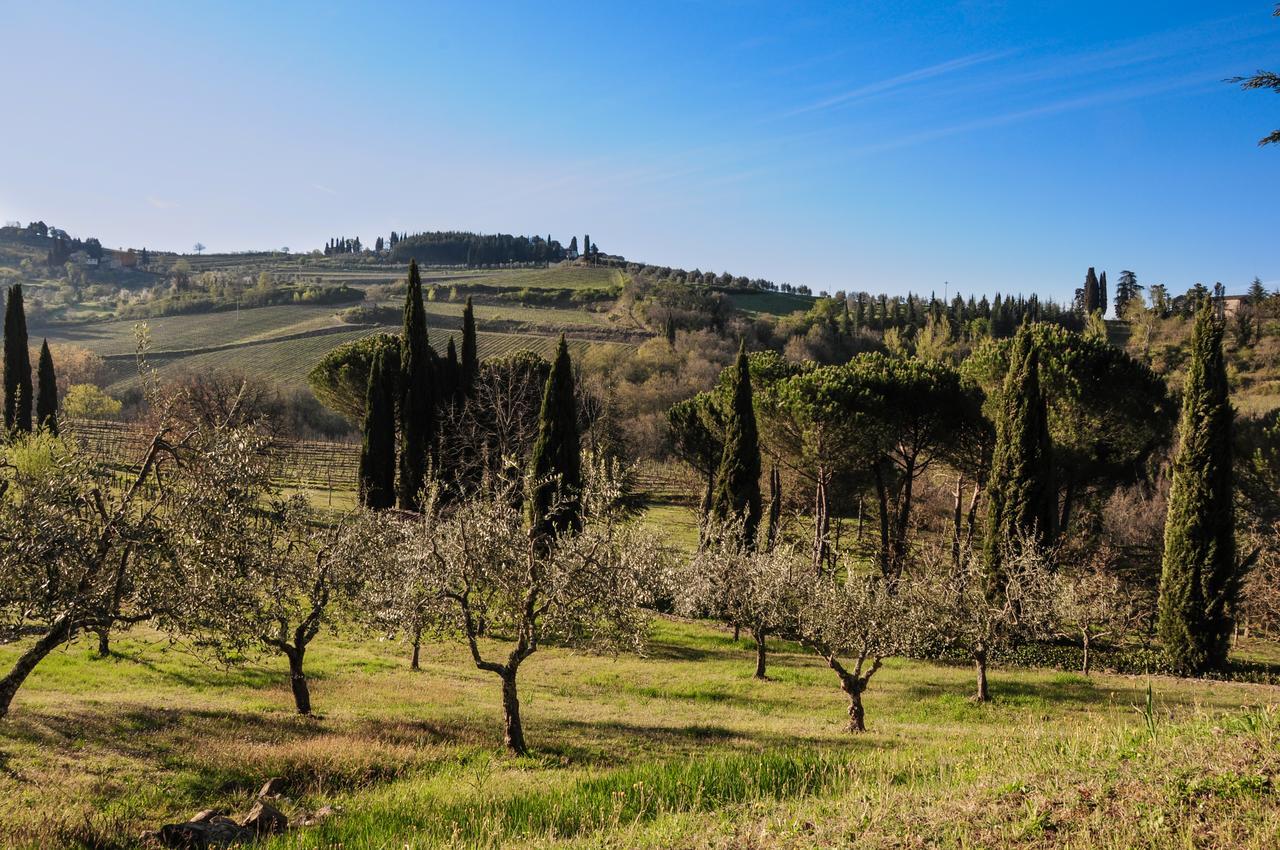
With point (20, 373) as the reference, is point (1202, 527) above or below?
below

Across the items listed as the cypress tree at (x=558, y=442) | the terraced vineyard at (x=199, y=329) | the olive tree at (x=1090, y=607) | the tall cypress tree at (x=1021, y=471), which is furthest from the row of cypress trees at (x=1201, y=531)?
the terraced vineyard at (x=199, y=329)

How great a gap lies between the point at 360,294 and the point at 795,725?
135568mm

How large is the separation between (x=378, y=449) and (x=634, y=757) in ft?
102

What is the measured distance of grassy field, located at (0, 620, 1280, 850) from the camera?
6398mm

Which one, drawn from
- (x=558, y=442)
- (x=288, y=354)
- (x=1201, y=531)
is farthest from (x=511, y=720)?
(x=288, y=354)

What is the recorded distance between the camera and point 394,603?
1460 centimetres

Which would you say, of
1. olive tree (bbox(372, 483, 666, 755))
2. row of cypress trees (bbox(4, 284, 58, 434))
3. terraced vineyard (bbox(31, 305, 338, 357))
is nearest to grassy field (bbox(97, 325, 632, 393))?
terraced vineyard (bbox(31, 305, 338, 357))

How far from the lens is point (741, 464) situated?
3288cm

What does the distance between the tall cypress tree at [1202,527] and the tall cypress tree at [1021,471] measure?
13.7ft

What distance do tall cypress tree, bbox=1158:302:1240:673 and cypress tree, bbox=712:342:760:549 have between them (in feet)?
49.8

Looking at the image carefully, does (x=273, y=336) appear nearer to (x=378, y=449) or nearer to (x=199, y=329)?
(x=199, y=329)

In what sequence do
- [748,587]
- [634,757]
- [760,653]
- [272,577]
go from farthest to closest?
1. [748,587]
2. [760,653]
3. [634,757]
4. [272,577]

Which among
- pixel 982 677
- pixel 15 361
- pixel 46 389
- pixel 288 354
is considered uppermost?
pixel 288 354

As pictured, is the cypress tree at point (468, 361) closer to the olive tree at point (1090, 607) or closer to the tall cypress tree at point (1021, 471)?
the tall cypress tree at point (1021, 471)
